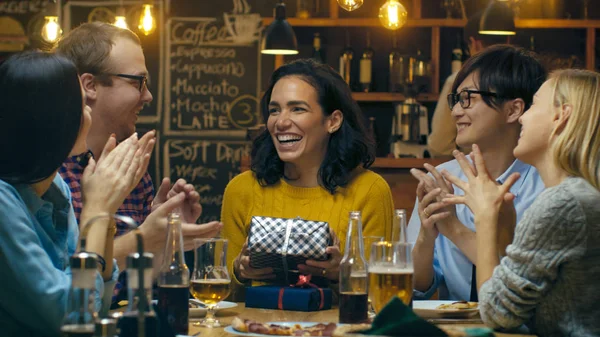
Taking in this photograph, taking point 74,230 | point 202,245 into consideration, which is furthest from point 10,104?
point 202,245

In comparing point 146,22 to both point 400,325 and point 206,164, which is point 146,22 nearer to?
point 206,164

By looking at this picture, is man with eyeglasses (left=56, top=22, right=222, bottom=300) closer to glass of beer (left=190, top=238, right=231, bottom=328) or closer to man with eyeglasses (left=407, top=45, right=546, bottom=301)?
glass of beer (left=190, top=238, right=231, bottom=328)

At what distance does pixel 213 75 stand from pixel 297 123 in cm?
380

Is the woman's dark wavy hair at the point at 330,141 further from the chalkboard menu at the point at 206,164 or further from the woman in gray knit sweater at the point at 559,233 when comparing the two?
the chalkboard menu at the point at 206,164

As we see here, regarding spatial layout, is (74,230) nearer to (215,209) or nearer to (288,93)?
(288,93)

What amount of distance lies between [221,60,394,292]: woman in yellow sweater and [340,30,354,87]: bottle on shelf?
2.92 metres

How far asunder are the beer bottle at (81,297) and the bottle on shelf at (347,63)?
191 inches

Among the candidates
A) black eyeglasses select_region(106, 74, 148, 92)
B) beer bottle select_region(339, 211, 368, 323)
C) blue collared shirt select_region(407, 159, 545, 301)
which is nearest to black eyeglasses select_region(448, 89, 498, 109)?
blue collared shirt select_region(407, 159, 545, 301)

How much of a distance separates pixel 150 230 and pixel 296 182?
869 mm

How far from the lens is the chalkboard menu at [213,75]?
22.5 feet

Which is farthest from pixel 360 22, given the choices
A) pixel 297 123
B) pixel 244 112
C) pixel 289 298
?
pixel 289 298

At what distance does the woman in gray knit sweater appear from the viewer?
1970 mm

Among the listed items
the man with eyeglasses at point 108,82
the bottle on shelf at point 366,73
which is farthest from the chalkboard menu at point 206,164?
the man with eyeglasses at point 108,82

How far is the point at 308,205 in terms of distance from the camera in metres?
3.14
